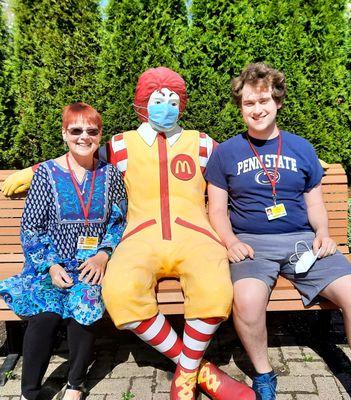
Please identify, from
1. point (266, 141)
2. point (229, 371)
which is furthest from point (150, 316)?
point (266, 141)

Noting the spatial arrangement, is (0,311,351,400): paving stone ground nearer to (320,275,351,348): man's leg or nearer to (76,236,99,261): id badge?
(320,275,351,348): man's leg

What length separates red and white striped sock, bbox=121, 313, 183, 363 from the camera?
92.3 inches

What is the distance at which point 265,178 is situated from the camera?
9.02 ft

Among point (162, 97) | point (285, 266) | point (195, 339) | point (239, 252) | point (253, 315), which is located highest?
point (162, 97)

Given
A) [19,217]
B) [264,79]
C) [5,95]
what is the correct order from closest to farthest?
[264,79] → [19,217] → [5,95]

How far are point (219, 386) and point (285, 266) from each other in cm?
77

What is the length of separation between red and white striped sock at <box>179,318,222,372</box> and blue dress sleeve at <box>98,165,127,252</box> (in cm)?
67

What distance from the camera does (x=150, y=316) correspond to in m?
2.33

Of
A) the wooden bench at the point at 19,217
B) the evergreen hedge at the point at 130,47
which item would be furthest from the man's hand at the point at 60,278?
the evergreen hedge at the point at 130,47

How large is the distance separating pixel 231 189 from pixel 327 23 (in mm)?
2571

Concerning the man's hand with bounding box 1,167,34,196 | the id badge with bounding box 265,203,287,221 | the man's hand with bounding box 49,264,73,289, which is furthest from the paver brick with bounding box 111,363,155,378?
the man's hand with bounding box 1,167,34,196

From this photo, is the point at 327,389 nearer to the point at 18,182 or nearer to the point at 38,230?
the point at 38,230

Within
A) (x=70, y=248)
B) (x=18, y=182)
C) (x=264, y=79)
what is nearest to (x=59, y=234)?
(x=70, y=248)

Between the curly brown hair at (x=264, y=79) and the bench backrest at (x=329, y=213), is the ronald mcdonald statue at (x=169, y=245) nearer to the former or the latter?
the bench backrest at (x=329, y=213)
